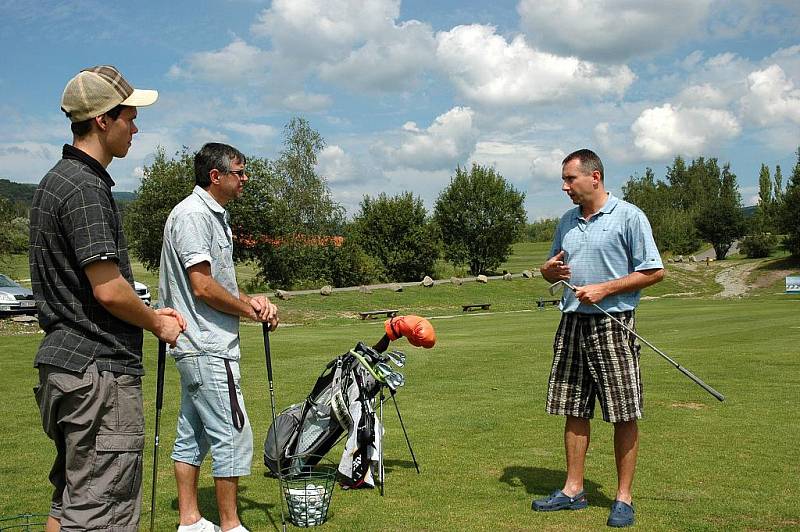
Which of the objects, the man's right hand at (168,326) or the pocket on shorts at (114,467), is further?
the man's right hand at (168,326)

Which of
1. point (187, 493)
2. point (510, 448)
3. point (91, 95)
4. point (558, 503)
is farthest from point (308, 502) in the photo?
point (91, 95)

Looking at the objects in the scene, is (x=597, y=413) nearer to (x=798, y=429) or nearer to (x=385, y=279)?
(x=798, y=429)

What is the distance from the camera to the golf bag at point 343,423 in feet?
20.8

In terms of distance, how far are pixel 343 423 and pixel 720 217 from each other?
77.7 meters

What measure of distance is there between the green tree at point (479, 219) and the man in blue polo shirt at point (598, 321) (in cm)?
5272

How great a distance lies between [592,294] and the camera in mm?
5488

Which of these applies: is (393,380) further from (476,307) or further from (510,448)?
(476,307)

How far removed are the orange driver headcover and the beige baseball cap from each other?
322 centimetres

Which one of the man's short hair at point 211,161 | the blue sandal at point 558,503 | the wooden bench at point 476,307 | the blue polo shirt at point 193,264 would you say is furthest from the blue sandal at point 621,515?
the wooden bench at point 476,307

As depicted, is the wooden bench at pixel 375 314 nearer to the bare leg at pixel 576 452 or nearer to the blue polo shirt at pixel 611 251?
the bare leg at pixel 576 452

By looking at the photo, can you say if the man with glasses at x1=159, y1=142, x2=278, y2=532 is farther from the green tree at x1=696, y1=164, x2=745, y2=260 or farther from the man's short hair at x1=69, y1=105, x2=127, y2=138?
the green tree at x1=696, y1=164, x2=745, y2=260

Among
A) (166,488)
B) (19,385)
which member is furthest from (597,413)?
(19,385)

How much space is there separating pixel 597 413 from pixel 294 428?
4.30m

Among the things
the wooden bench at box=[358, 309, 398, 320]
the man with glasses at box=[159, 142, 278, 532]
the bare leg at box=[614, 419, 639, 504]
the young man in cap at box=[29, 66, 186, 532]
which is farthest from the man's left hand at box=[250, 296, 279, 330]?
the wooden bench at box=[358, 309, 398, 320]
